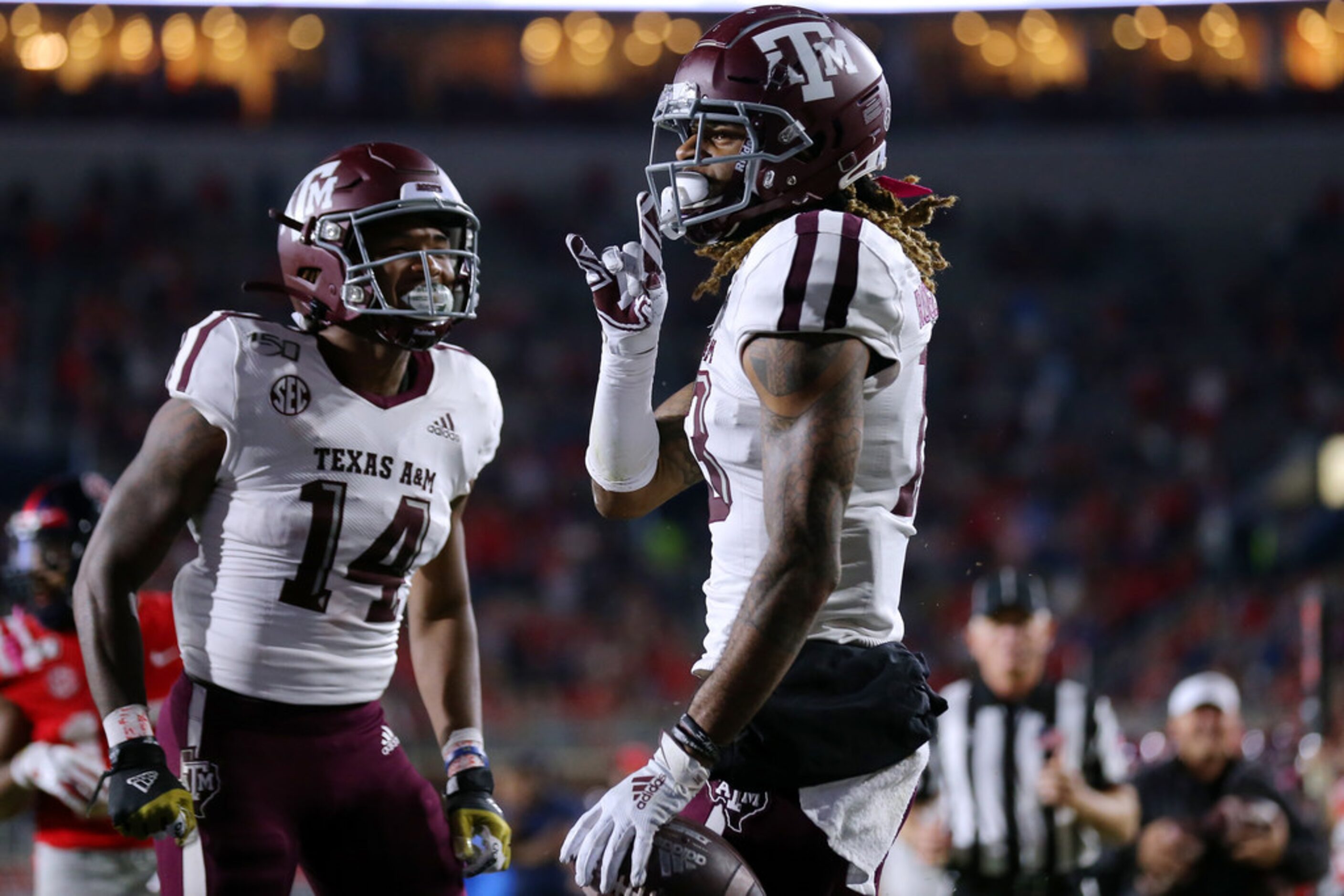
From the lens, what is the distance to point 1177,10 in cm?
1628

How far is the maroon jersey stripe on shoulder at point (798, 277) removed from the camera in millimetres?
2133

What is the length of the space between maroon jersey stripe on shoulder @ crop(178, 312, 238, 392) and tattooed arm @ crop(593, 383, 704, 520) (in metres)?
0.77

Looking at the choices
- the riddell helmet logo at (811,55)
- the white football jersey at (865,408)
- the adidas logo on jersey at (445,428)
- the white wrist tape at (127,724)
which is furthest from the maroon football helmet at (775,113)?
the white wrist tape at (127,724)


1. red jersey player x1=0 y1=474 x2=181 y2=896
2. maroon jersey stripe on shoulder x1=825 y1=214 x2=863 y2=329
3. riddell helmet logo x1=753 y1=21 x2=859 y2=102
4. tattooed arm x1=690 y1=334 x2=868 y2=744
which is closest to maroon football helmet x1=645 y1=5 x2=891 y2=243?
riddell helmet logo x1=753 y1=21 x2=859 y2=102

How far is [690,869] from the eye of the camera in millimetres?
2102

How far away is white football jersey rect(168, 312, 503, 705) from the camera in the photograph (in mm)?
2863

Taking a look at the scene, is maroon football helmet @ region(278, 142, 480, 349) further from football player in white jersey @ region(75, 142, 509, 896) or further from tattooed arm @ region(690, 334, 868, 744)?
tattooed arm @ region(690, 334, 868, 744)

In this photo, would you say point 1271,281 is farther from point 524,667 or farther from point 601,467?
point 601,467

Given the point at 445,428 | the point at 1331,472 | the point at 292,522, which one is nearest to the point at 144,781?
the point at 292,522

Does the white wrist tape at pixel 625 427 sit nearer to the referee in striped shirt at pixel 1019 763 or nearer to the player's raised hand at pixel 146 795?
the player's raised hand at pixel 146 795

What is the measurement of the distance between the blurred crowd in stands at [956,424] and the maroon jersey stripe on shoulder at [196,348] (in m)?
5.38

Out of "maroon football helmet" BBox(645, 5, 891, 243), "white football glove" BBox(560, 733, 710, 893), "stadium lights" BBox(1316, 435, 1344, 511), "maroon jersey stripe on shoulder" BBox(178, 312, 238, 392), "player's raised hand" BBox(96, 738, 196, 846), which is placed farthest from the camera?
"stadium lights" BBox(1316, 435, 1344, 511)

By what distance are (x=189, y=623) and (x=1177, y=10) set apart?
1556 centimetres

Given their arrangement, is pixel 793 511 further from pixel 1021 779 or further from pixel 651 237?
pixel 1021 779
